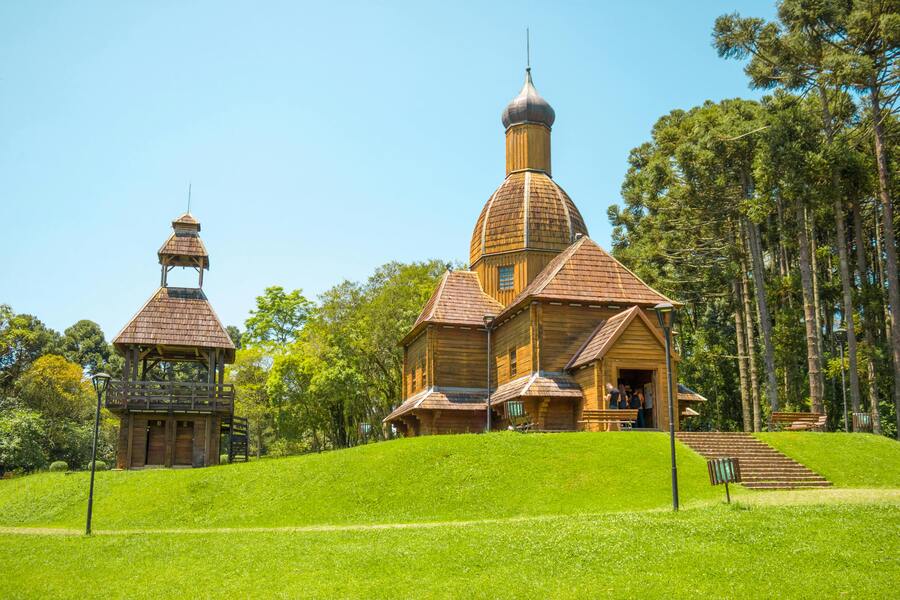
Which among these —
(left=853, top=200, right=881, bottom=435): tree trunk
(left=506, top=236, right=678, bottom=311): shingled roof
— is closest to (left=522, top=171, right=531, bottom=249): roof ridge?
(left=506, top=236, right=678, bottom=311): shingled roof

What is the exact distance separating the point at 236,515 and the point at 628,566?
14261 millimetres

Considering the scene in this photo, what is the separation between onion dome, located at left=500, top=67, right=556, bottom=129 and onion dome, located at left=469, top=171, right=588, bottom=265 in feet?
11.2

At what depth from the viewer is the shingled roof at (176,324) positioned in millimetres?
38469

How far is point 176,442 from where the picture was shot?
37812 mm

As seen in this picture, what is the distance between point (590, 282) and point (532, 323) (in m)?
3.42

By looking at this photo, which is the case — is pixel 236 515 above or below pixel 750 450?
below

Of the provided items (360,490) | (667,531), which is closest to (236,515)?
(360,490)

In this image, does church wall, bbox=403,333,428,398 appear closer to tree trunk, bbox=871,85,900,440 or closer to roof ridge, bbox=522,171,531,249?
roof ridge, bbox=522,171,531,249

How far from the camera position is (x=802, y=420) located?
31422 millimetres

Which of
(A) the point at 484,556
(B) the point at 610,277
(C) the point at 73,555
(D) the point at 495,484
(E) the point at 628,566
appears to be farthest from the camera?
(B) the point at 610,277

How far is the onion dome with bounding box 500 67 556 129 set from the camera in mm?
44188

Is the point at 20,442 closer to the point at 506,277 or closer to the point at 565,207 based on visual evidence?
the point at 506,277

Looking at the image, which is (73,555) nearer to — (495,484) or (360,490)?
(360,490)

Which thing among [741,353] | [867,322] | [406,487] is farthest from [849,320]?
[406,487]
